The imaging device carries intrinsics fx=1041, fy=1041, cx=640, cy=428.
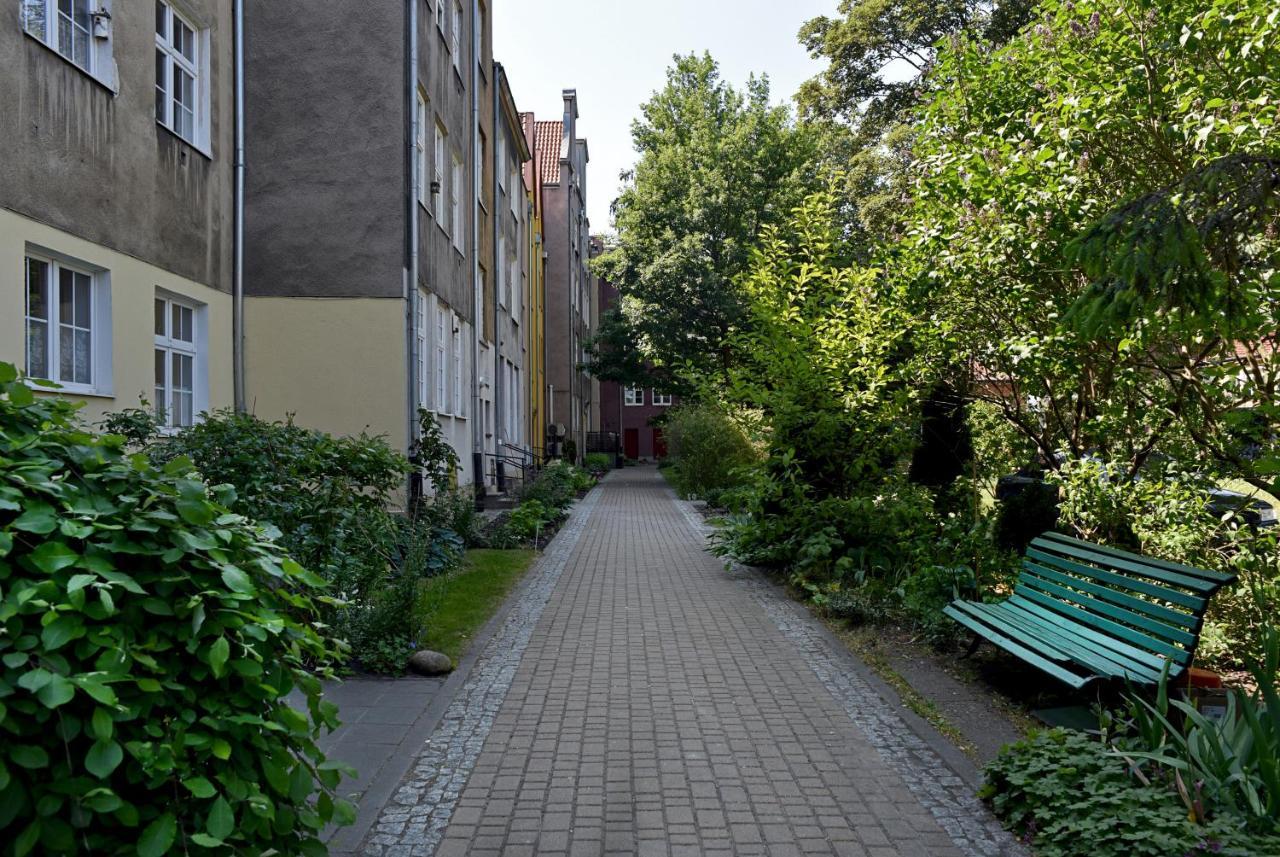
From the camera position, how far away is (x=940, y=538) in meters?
10.3

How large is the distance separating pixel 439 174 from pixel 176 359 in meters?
7.14

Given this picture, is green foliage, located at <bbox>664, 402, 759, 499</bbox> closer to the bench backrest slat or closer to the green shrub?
the bench backrest slat

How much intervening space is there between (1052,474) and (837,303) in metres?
4.04

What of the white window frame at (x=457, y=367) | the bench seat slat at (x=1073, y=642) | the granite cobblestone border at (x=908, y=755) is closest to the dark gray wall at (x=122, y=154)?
the white window frame at (x=457, y=367)

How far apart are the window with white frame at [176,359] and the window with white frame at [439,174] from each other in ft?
18.3

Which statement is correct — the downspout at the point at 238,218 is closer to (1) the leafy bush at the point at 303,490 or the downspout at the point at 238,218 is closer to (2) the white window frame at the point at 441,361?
(2) the white window frame at the point at 441,361

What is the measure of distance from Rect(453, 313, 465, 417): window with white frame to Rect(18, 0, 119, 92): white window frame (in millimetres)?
9420

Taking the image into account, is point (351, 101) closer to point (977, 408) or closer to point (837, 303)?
point (837, 303)

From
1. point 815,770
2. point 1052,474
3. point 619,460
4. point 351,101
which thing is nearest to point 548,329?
point 619,460

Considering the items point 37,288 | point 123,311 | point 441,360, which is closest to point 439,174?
point 441,360

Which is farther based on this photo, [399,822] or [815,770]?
[815,770]

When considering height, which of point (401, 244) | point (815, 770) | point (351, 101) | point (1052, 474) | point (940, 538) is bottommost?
point (815, 770)

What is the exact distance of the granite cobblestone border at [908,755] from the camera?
4.46 metres

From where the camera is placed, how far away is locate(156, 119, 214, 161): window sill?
1088 cm
